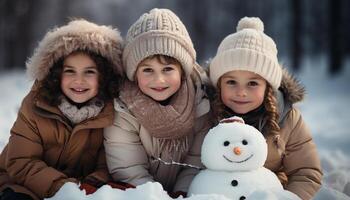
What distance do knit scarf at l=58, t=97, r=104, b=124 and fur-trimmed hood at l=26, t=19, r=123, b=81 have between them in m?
0.25

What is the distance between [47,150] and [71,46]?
69 cm

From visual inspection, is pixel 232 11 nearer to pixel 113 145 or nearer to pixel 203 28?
pixel 203 28

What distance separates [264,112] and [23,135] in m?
1.53

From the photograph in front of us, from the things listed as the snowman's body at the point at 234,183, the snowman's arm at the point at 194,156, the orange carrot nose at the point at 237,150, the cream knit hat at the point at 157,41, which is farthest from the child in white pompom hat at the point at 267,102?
the orange carrot nose at the point at 237,150

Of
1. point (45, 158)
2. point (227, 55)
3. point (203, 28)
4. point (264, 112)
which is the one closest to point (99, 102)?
point (45, 158)

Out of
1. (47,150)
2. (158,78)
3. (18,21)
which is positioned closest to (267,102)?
(158,78)

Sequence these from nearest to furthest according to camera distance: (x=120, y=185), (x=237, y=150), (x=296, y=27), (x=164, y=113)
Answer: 1. (x=237, y=150)
2. (x=120, y=185)
3. (x=164, y=113)
4. (x=296, y=27)

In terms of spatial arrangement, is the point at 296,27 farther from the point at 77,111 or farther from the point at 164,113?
the point at 77,111

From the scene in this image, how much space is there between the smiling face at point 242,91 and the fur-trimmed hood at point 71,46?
0.72 meters

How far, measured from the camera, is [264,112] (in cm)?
301

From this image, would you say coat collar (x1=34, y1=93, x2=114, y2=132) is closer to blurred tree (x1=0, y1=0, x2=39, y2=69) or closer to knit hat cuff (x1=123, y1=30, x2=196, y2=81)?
knit hat cuff (x1=123, y1=30, x2=196, y2=81)

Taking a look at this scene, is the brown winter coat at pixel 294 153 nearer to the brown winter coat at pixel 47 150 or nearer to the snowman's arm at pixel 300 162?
the snowman's arm at pixel 300 162

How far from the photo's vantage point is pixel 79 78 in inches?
117

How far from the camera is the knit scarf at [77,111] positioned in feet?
9.66
